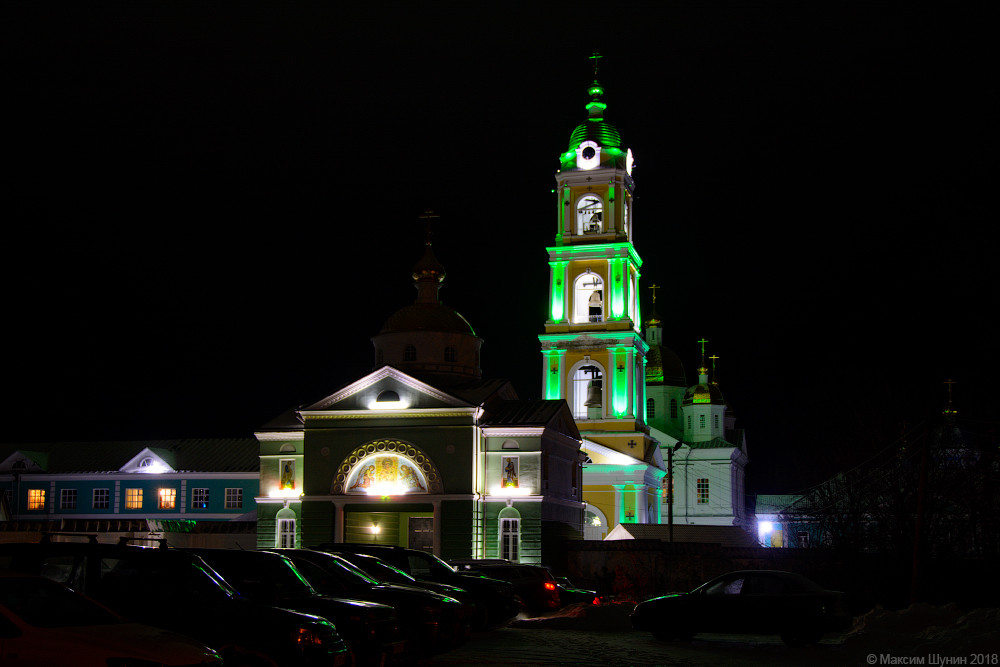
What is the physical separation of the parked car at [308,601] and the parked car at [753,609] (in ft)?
22.7

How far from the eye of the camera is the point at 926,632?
57.3 feet

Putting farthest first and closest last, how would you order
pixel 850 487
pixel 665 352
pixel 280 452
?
pixel 665 352, pixel 280 452, pixel 850 487

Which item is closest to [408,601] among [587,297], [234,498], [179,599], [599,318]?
[179,599]

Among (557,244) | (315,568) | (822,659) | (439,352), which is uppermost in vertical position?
(557,244)

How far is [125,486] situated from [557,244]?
Result: 25.0 m

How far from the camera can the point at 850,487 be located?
31547mm

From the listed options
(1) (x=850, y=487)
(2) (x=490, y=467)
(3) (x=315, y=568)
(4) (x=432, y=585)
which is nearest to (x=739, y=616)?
(4) (x=432, y=585)

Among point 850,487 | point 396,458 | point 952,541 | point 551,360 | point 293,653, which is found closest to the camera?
point 293,653

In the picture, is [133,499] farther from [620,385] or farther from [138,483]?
[620,385]

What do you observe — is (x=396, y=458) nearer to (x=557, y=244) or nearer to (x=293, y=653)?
(x=557, y=244)

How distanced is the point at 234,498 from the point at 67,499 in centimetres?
874

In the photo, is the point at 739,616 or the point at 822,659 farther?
the point at 739,616

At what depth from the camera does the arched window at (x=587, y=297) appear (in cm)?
5988

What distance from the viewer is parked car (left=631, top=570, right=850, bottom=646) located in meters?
19.1
